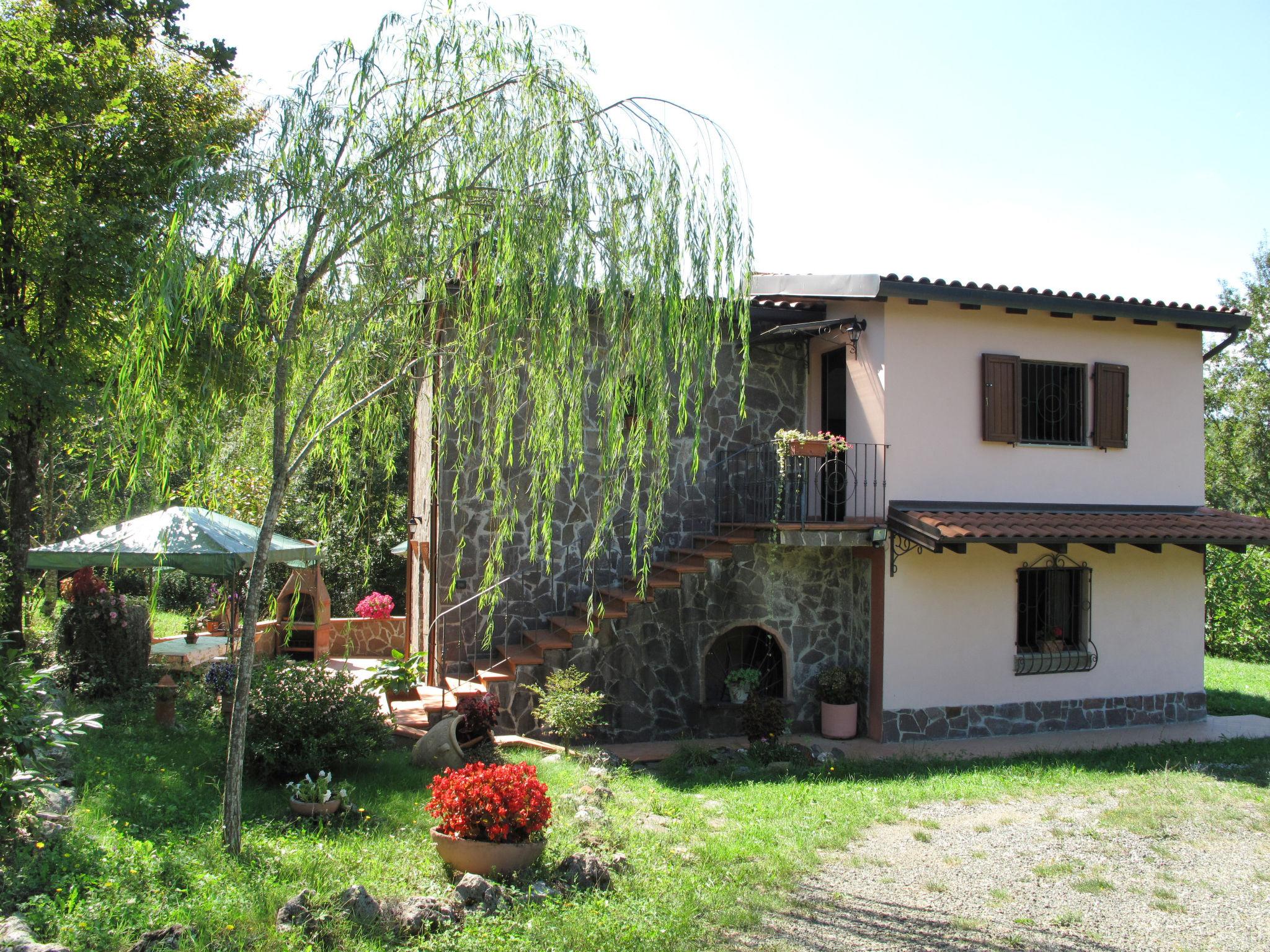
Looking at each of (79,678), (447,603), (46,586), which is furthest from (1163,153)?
(46,586)

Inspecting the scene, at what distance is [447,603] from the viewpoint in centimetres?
1129

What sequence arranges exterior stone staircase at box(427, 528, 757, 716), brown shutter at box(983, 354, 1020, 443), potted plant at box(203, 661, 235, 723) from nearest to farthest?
1. potted plant at box(203, 661, 235, 723)
2. exterior stone staircase at box(427, 528, 757, 716)
3. brown shutter at box(983, 354, 1020, 443)

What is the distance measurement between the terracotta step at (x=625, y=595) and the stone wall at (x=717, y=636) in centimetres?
18

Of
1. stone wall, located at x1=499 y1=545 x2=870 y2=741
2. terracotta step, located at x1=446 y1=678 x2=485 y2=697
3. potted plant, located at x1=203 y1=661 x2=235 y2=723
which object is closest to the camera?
potted plant, located at x1=203 y1=661 x2=235 y2=723

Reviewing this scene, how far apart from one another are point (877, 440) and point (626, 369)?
6157 mm

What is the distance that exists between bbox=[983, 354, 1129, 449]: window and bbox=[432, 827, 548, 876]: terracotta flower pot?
349 inches

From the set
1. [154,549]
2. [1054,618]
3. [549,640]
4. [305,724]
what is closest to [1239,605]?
[1054,618]

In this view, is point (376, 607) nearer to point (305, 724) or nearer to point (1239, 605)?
point (305, 724)

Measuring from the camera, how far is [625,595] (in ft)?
34.9

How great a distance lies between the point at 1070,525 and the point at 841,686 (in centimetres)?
347

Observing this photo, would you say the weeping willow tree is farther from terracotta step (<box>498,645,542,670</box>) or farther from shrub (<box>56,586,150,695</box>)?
shrub (<box>56,586,150,695</box>)

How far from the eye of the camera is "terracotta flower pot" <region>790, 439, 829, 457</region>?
1032cm

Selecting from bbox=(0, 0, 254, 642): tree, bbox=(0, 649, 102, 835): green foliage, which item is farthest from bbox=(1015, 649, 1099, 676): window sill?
bbox=(0, 0, 254, 642): tree

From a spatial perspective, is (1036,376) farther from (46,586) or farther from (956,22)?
(46,586)
